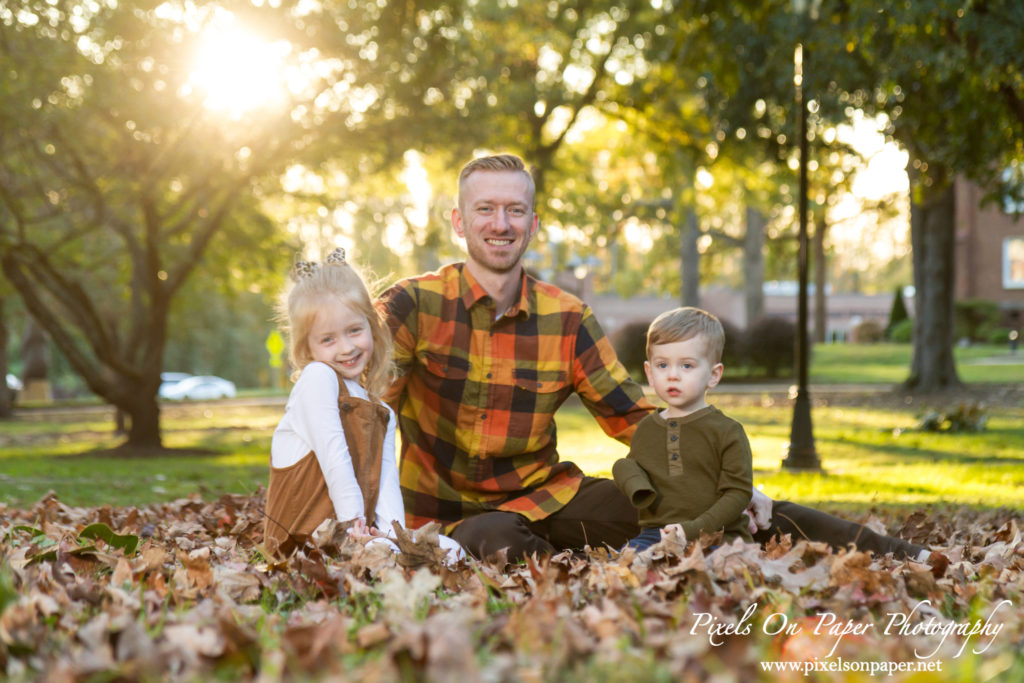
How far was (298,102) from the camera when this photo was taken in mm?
13617

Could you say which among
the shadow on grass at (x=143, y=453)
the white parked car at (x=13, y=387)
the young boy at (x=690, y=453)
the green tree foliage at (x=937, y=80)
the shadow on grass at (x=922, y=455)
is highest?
the green tree foliage at (x=937, y=80)

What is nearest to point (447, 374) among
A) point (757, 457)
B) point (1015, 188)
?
point (757, 457)

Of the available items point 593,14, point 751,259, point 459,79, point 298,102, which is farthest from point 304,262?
point 751,259

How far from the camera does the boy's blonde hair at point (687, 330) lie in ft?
12.7

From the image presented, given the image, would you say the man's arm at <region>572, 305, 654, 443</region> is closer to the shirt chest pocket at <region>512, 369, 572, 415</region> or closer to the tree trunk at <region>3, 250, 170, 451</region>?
the shirt chest pocket at <region>512, 369, 572, 415</region>

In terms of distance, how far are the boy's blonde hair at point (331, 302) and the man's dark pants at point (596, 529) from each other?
0.74 meters

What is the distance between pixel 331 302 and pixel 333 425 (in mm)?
514

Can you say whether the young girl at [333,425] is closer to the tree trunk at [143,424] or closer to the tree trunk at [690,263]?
the tree trunk at [143,424]

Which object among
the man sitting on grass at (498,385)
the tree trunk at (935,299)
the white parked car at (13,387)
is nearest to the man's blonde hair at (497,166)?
the man sitting on grass at (498,385)

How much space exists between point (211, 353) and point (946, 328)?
41.8 m

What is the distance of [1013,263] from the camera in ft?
117

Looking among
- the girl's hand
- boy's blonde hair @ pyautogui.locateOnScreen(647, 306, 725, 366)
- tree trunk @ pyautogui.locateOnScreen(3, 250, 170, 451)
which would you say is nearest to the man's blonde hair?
boy's blonde hair @ pyautogui.locateOnScreen(647, 306, 725, 366)

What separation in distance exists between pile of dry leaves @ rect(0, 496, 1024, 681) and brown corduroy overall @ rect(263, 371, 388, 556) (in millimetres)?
172

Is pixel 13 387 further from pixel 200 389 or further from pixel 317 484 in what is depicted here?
pixel 317 484
